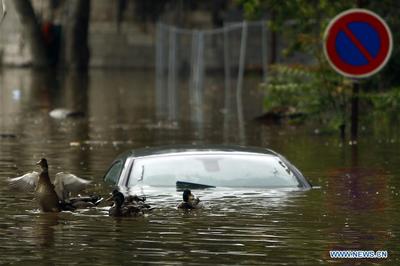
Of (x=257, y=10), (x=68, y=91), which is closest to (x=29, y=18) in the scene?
(x=68, y=91)

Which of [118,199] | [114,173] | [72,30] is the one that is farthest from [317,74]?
[72,30]

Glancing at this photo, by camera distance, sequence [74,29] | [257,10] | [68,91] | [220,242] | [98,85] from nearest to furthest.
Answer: [220,242] < [257,10] < [68,91] < [98,85] < [74,29]

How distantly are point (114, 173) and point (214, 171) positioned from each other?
1.43 meters

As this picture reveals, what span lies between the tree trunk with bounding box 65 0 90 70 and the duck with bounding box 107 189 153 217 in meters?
49.5

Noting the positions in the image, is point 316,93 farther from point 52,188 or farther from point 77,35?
point 77,35

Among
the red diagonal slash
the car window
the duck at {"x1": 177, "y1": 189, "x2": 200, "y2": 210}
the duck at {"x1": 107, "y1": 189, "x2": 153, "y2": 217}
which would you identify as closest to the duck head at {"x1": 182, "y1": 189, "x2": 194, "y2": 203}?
the duck at {"x1": 177, "y1": 189, "x2": 200, "y2": 210}

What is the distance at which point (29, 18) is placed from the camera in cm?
6512

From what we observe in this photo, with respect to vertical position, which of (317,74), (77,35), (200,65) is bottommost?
(200,65)

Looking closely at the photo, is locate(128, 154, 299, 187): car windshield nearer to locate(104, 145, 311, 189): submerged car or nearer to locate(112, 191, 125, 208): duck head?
locate(104, 145, 311, 189): submerged car

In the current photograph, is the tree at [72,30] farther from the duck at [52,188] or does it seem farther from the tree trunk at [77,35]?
the duck at [52,188]

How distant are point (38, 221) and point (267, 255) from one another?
2989mm

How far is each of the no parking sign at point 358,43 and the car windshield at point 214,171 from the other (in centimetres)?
534

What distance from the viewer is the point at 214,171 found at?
16750 mm

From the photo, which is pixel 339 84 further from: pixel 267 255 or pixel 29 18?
pixel 29 18
